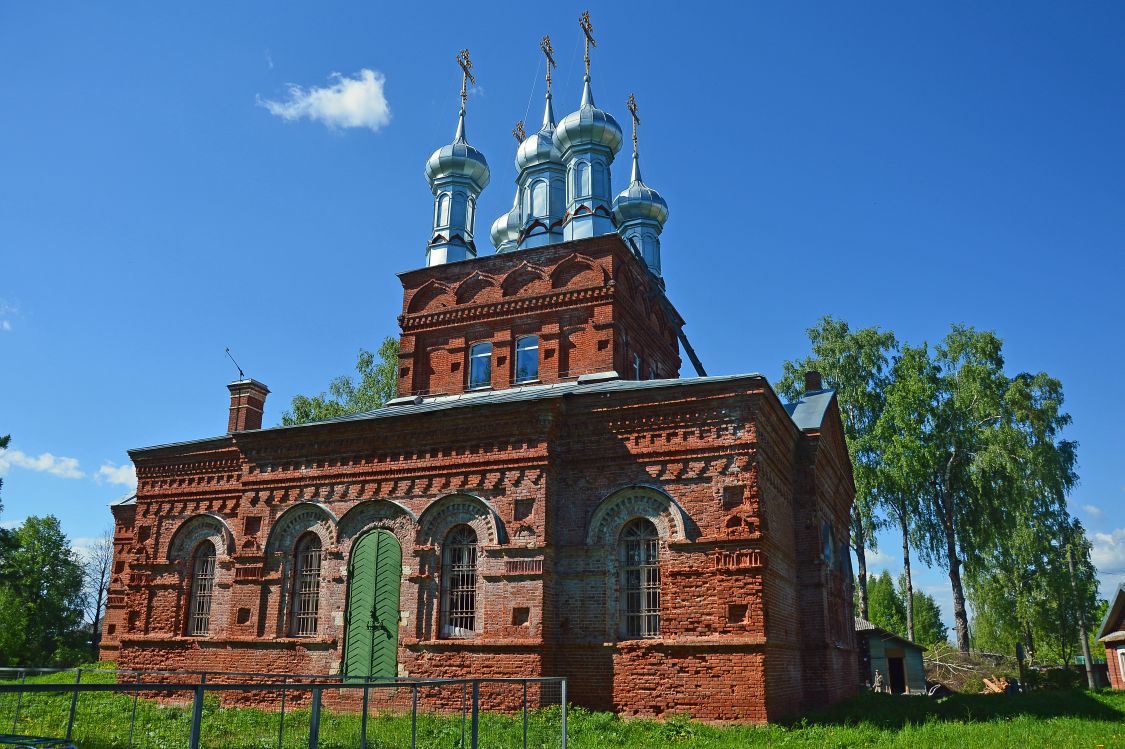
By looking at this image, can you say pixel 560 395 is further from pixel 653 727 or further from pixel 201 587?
pixel 201 587

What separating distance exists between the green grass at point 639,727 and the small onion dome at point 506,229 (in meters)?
13.8

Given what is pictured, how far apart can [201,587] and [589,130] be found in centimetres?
1246

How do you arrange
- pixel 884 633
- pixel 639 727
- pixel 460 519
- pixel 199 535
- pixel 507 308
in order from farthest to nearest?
pixel 884 633 < pixel 507 308 < pixel 199 535 < pixel 460 519 < pixel 639 727

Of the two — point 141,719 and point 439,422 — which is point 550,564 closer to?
point 439,422

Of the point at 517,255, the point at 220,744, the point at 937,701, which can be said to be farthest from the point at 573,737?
the point at 517,255

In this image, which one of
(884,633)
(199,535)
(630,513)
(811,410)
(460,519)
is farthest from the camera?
(884,633)

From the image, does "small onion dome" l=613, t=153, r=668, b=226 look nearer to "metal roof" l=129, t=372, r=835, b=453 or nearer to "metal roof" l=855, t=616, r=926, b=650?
"metal roof" l=129, t=372, r=835, b=453

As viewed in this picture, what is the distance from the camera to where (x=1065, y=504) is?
26.2 m

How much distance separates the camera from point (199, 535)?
16578 millimetres

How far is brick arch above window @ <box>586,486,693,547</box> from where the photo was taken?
12641mm

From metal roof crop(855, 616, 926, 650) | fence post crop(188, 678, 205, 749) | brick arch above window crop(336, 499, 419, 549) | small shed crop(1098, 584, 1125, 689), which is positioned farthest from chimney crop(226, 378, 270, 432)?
small shed crop(1098, 584, 1125, 689)

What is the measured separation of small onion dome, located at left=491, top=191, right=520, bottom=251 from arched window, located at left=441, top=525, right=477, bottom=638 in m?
11.1

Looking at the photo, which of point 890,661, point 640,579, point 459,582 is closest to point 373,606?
point 459,582

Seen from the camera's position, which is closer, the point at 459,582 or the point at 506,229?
the point at 459,582
